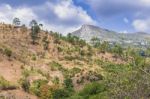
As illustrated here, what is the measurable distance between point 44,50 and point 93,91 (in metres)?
41.2

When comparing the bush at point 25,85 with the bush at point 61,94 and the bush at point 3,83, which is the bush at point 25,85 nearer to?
the bush at point 3,83

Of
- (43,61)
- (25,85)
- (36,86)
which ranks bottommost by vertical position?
(36,86)

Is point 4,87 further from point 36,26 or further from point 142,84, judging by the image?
point 142,84

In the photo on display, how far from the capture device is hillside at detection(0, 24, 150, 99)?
261 ft

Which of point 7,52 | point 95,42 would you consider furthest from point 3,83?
point 95,42

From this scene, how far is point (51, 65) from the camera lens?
102 m

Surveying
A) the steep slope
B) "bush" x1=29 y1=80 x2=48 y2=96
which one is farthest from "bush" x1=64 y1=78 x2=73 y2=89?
"bush" x1=29 y1=80 x2=48 y2=96

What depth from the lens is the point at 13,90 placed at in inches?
3221

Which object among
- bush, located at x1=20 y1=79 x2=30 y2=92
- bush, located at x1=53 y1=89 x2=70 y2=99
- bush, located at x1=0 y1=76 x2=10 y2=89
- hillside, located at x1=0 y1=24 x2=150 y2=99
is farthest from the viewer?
bush, located at x1=20 y1=79 x2=30 y2=92

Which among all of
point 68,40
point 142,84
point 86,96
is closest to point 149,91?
point 142,84

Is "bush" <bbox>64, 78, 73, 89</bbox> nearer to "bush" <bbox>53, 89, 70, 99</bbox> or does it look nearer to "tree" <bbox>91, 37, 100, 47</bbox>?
"bush" <bbox>53, 89, 70, 99</bbox>

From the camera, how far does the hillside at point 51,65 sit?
261 ft

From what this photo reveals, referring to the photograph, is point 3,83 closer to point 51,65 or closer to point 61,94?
point 61,94

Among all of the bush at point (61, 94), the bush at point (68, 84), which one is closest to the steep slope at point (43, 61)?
the bush at point (68, 84)
